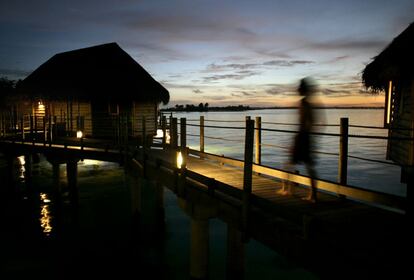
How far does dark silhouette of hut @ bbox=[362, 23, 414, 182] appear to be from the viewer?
7445mm

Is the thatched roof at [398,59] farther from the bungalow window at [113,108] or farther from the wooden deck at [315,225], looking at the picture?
the bungalow window at [113,108]

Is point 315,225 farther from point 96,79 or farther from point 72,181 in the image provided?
point 96,79

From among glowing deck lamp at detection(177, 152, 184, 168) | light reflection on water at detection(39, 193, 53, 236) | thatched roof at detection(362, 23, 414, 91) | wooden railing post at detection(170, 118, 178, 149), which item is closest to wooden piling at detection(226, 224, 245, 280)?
glowing deck lamp at detection(177, 152, 184, 168)

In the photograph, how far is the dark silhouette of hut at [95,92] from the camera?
1944 cm

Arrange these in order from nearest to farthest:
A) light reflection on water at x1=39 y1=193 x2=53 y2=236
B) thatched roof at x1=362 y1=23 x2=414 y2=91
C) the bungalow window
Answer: thatched roof at x1=362 y1=23 x2=414 y2=91 < light reflection on water at x1=39 y1=193 x2=53 y2=236 < the bungalow window

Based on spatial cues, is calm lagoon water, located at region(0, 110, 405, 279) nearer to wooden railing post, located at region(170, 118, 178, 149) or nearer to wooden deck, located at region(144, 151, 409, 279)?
wooden deck, located at region(144, 151, 409, 279)

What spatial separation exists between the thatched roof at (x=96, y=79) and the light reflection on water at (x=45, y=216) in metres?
6.28

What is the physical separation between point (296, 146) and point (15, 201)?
48.4 ft

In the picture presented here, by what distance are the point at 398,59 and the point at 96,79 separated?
16.3 m

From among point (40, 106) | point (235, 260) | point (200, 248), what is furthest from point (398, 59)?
point (40, 106)

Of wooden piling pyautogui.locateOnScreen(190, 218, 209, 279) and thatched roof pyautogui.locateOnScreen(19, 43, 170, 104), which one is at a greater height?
thatched roof pyautogui.locateOnScreen(19, 43, 170, 104)

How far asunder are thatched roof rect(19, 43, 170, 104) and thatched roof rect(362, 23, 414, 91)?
13801 millimetres

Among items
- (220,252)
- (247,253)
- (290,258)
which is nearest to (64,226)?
(220,252)

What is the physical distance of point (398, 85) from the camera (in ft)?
30.7
